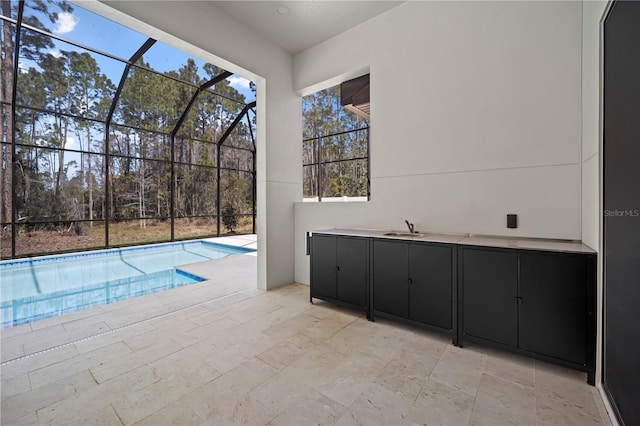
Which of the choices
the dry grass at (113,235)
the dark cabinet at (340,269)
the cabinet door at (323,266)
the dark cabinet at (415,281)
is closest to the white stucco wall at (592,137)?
the dark cabinet at (415,281)

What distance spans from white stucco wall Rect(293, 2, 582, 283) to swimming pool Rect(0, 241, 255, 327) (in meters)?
3.88

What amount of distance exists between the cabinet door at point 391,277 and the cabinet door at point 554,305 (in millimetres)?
949

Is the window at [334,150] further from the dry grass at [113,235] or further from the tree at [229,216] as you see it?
the dry grass at [113,235]

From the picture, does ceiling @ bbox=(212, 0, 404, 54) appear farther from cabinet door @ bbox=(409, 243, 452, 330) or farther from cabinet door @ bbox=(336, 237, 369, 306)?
cabinet door @ bbox=(409, 243, 452, 330)

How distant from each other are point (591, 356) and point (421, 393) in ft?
4.02

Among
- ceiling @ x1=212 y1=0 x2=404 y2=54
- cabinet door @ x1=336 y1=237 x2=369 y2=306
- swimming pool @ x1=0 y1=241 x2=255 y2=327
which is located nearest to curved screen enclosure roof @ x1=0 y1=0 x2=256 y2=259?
swimming pool @ x1=0 y1=241 x2=255 y2=327

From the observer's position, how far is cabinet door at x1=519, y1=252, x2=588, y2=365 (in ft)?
6.15

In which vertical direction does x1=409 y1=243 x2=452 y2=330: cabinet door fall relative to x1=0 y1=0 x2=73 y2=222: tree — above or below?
below

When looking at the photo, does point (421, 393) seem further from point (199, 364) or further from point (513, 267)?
point (199, 364)

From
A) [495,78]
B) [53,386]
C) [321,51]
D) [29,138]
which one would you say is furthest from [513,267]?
[29,138]

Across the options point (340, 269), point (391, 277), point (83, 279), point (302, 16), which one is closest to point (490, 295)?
point (391, 277)

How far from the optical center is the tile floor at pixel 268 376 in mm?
1583

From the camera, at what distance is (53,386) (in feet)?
6.07

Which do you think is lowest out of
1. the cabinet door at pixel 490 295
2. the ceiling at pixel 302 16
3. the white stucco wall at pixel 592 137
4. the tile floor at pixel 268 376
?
the tile floor at pixel 268 376
